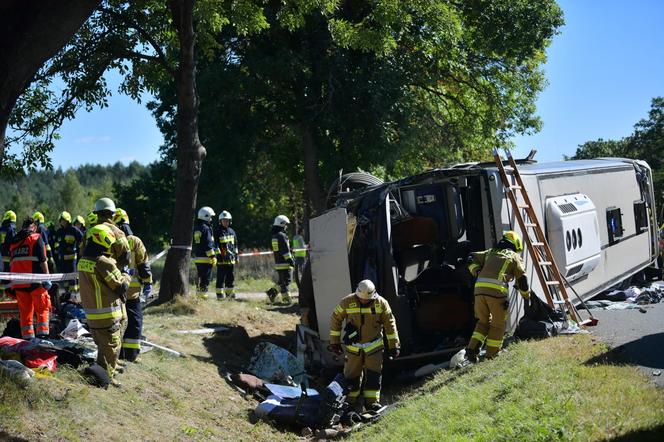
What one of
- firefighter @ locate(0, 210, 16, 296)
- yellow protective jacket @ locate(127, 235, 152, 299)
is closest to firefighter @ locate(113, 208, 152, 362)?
yellow protective jacket @ locate(127, 235, 152, 299)

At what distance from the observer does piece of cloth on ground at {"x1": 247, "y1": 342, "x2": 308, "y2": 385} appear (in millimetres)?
11664

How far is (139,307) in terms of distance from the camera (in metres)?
9.63

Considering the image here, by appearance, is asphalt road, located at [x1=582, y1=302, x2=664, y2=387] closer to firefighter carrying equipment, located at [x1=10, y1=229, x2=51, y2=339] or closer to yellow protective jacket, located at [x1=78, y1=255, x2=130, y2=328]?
yellow protective jacket, located at [x1=78, y1=255, x2=130, y2=328]

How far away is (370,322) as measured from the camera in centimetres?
974

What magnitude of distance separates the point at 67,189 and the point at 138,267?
252 feet

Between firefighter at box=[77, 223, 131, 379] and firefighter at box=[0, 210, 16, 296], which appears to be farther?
firefighter at box=[0, 210, 16, 296]

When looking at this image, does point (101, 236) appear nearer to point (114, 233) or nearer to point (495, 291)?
point (114, 233)

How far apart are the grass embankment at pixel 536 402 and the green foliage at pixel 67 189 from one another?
146 feet

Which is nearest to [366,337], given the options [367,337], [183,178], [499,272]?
[367,337]

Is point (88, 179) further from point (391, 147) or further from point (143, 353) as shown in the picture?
point (143, 353)

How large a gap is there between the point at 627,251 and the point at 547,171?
4.48 meters

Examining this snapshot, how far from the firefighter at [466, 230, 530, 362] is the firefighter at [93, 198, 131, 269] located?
4.40m

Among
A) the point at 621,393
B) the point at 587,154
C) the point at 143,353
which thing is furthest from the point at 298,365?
the point at 587,154

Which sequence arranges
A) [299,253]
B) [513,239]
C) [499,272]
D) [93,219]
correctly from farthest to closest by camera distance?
[299,253] < [513,239] < [499,272] < [93,219]
